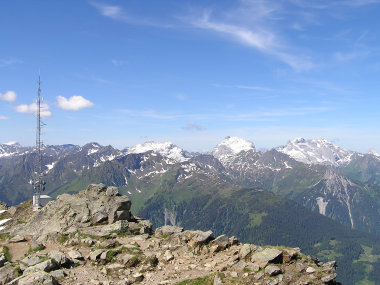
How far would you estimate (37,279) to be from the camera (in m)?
22.9

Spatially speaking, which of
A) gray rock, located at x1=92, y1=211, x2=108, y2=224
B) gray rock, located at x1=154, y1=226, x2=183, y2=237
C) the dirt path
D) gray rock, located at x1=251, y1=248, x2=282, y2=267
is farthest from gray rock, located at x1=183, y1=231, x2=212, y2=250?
the dirt path

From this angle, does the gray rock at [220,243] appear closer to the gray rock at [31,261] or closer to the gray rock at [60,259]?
the gray rock at [60,259]

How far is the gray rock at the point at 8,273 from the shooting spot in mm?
25438

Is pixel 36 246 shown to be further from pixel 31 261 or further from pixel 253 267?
pixel 253 267

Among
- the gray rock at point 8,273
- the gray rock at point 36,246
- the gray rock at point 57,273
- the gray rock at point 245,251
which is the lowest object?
the gray rock at point 36,246

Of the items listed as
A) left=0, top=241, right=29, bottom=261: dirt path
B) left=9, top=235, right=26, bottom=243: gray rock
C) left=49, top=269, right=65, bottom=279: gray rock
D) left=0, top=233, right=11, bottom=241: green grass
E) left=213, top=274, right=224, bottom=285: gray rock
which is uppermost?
left=213, top=274, right=224, bottom=285: gray rock

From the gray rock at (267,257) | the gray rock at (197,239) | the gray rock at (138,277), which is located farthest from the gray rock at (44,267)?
the gray rock at (267,257)

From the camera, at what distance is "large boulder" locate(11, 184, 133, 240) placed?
4275cm

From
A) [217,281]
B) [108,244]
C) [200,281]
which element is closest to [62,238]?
[108,244]

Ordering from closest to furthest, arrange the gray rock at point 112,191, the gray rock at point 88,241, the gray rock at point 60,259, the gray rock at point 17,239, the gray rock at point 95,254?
the gray rock at point 60,259 < the gray rock at point 95,254 < the gray rock at point 88,241 < the gray rock at point 17,239 < the gray rock at point 112,191

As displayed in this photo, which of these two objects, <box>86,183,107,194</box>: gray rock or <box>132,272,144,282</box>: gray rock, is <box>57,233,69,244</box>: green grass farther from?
<box>132,272,144,282</box>: gray rock

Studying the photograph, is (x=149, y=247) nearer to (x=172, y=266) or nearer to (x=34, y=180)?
(x=172, y=266)

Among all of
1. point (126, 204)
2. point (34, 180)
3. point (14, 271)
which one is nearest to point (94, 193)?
point (126, 204)

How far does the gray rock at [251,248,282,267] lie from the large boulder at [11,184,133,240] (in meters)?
23.3
